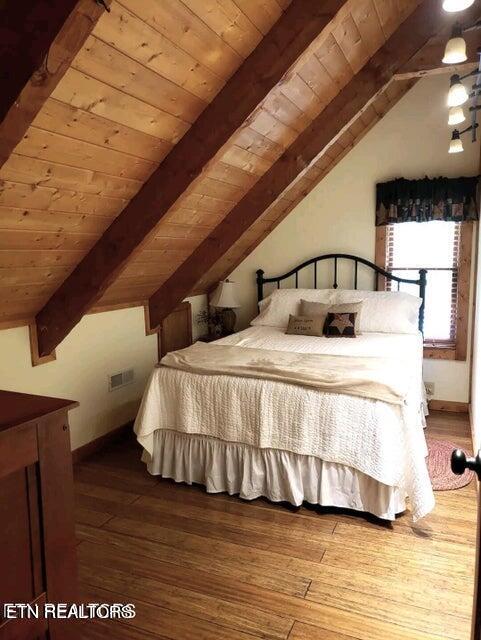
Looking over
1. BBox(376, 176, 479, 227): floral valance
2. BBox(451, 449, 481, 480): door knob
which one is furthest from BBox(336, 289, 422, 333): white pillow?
BBox(451, 449, 481, 480): door knob

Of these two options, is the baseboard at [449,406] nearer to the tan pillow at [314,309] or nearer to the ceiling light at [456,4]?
the tan pillow at [314,309]

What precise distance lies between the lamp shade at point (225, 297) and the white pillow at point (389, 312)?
3.79 feet

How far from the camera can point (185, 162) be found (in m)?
2.48

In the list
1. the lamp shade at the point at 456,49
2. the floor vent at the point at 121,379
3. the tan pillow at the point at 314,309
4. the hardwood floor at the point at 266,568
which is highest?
the lamp shade at the point at 456,49

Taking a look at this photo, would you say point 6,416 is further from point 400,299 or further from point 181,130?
point 400,299

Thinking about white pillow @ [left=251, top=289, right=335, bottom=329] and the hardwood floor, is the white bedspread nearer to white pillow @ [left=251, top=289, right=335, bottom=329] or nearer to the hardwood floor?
the hardwood floor

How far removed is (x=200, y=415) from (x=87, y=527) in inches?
33.3

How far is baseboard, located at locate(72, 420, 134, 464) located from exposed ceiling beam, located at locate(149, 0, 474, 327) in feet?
3.05

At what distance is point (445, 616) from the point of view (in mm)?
1846

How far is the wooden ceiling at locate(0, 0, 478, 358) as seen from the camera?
1.80 meters

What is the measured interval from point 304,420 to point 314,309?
5.84 ft

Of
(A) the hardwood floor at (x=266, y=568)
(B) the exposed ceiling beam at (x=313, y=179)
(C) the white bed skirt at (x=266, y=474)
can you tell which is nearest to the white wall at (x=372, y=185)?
(B) the exposed ceiling beam at (x=313, y=179)

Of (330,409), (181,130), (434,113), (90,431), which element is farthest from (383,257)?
(90,431)

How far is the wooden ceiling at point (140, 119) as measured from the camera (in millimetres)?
1804
